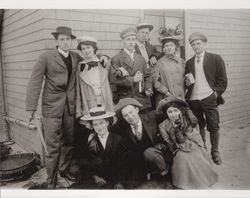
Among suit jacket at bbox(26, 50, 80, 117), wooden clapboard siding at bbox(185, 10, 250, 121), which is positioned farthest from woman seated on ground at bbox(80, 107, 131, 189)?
wooden clapboard siding at bbox(185, 10, 250, 121)

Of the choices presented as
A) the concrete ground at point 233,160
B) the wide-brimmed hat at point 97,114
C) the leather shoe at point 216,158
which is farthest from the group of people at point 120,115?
the leather shoe at point 216,158

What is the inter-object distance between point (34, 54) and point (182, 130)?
6.06 feet

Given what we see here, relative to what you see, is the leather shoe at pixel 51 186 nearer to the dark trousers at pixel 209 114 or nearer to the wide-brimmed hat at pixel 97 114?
the wide-brimmed hat at pixel 97 114

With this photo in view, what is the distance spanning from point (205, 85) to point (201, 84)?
0.05 m

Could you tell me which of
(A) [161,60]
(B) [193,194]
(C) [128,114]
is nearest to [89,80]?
(C) [128,114]

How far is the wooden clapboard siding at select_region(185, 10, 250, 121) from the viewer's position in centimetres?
345

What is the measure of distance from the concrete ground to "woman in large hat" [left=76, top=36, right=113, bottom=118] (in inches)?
40.9

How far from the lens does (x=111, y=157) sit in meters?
3.10

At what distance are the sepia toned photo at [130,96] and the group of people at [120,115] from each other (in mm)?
11

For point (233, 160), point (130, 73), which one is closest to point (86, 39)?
point (130, 73)

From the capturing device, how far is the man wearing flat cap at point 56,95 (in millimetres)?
3004

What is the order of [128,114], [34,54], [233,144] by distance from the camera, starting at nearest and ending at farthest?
1. [128,114]
2. [34,54]
3. [233,144]

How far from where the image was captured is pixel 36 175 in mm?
3400
